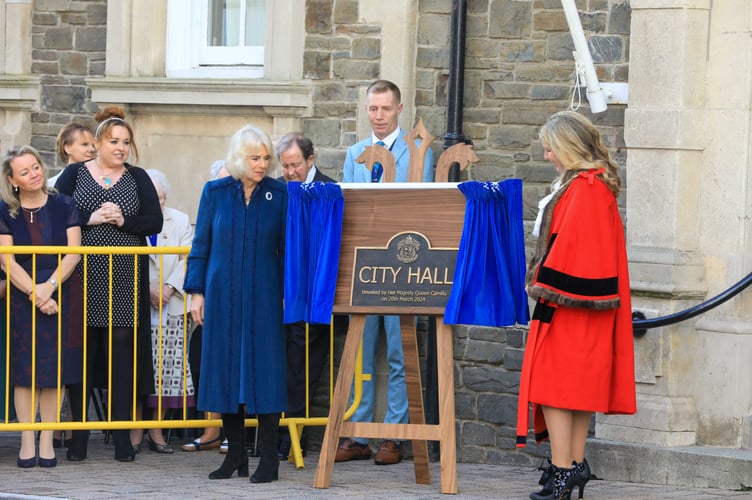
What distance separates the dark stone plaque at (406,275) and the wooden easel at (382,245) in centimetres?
3

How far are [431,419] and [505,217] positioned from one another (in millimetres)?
2241

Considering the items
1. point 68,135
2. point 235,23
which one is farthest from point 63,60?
point 68,135

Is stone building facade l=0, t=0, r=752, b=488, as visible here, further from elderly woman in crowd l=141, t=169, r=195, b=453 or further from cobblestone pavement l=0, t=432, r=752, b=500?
elderly woman in crowd l=141, t=169, r=195, b=453

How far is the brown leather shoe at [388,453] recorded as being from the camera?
923 cm

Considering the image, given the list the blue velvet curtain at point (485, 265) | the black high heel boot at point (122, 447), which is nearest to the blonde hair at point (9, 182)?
the black high heel boot at point (122, 447)

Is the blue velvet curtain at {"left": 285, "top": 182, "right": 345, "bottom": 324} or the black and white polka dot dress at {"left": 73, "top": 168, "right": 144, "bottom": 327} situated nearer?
the blue velvet curtain at {"left": 285, "top": 182, "right": 345, "bottom": 324}

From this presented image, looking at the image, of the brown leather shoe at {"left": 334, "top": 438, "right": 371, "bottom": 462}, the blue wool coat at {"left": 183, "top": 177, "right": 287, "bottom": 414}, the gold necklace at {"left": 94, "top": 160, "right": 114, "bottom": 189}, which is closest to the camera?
the blue wool coat at {"left": 183, "top": 177, "right": 287, "bottom": 414}

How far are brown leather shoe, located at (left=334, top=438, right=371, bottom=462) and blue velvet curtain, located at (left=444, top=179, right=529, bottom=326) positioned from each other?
1.88m

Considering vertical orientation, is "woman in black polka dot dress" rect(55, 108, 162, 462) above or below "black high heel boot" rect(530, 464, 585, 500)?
above

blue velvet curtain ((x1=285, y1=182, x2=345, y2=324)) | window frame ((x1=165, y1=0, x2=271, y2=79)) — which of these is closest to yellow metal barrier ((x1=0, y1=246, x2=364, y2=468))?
blue velvet curtain ((x1=285, y1=182, x2=345, y2=324))

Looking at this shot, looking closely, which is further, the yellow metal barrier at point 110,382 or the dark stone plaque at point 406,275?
the yellow metal barrier at point 110,382

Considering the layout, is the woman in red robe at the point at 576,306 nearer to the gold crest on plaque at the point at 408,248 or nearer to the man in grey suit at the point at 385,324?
the gold crest on plaque at the point at 408,248

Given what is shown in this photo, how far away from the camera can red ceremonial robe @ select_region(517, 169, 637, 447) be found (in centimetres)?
742

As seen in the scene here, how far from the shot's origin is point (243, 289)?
8141mm
